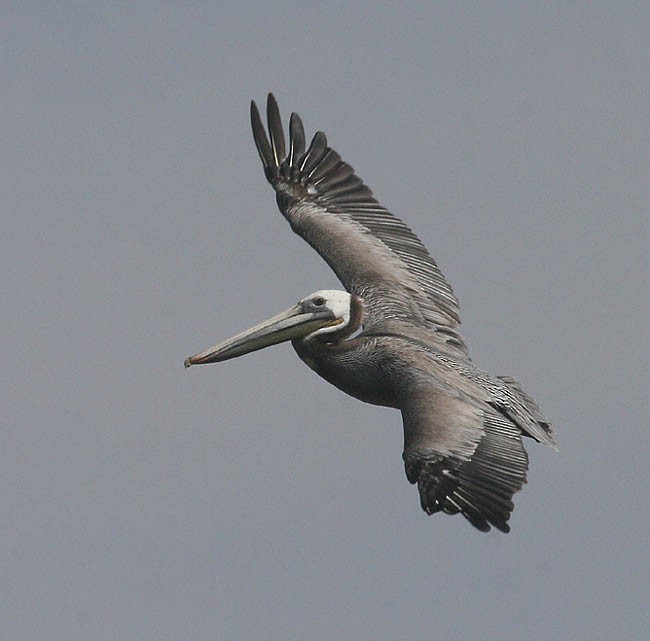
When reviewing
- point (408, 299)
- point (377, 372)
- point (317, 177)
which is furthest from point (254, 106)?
point (377, 372)

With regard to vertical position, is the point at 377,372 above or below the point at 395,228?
below

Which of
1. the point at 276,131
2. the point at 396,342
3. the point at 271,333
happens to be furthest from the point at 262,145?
Answer: the point at 396,342

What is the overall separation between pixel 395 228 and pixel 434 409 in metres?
4.60

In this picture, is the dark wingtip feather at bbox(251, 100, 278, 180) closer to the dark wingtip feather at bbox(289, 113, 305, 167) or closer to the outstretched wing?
the outstretched wing

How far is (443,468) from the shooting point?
16.0m

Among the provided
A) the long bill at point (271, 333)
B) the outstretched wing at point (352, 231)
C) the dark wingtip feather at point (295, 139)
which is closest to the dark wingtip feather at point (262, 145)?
the outstretched wing at point (352, 231)

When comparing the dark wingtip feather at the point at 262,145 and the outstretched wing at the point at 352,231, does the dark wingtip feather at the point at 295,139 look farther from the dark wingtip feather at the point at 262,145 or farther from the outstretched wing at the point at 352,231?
the dark wingtip feather at the point at 262,145

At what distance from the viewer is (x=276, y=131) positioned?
22094mm

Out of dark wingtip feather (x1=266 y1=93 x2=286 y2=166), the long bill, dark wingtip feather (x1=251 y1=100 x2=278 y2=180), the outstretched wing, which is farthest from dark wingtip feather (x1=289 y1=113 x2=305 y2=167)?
the long bill

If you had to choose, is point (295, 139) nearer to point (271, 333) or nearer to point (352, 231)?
point (352, 231)

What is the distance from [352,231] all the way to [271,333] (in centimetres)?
223

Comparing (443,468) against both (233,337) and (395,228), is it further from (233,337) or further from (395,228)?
(395,228)

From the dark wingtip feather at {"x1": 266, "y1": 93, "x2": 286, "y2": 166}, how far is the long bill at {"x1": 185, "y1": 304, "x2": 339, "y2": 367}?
3381 millimetres

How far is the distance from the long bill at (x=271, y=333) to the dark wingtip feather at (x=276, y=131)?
338cm
